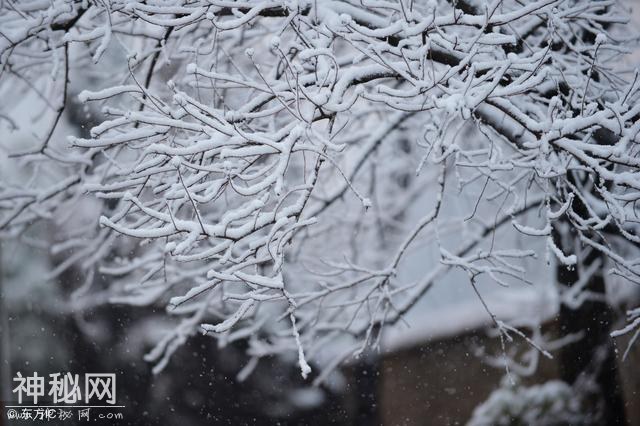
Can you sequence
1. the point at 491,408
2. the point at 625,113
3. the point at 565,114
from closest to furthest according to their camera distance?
1. the point at 625,113
2. the point at 565,114
3. the point at 491,408

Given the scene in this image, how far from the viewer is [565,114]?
2635mm

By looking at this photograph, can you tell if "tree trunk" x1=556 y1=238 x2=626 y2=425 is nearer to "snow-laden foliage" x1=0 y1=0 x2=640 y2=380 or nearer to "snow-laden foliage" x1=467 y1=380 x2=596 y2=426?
"snow-laden foliage" x1=0 y1=0 x2=640 y2=380

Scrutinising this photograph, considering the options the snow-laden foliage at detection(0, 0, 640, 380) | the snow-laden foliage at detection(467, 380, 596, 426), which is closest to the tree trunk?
the snow-laden foliage at detection(0, 0, 640, 380)

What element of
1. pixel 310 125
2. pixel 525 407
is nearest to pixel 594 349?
pixel 525 407

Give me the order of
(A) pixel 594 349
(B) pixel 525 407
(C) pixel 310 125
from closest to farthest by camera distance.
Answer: (C) pixel 310 125
(A) pixel 594 349
(B) pixel 525 407

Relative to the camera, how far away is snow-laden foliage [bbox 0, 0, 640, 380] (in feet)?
6.82

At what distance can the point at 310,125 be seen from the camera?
7.11ft

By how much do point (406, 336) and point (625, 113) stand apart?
671 centimetres

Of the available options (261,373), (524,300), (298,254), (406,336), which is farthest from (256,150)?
(406,336)

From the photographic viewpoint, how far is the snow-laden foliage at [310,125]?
208 cm

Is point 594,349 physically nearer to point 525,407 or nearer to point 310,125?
point 525,407

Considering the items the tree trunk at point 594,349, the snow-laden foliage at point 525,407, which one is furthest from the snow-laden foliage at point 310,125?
the snow-laden foliage at point 525,407

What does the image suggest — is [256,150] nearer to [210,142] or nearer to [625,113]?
[210,142]

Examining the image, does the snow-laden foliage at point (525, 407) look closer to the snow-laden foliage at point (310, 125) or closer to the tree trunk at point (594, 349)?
the tree trunk at point (594, 349)
